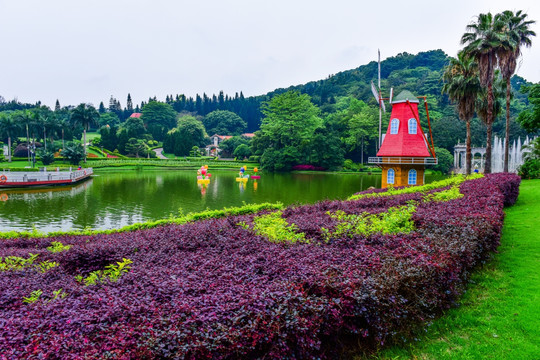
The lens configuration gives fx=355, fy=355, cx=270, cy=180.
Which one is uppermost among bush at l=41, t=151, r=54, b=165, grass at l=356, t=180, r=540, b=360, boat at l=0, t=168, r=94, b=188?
bush at l=41, t=151, r=54, b=165

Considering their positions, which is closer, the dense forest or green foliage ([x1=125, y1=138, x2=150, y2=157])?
the dense forest

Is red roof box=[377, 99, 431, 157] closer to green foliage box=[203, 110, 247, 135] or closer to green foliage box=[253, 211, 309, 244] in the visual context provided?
green foliage box=[253, 211, 309, 244]

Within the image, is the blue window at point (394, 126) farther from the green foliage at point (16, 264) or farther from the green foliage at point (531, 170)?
the green foliage at point (16, 264)

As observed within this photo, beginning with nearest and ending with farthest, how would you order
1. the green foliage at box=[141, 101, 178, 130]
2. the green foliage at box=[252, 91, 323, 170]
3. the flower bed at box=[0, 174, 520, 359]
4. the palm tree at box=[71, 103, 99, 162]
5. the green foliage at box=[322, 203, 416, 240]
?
the flower bed at box=[0, 174, 520, 359] < the green foliage at box=[322, 203, 416, 240] < the green foliage at box=[252, 91, 323, 170] < the palm tree at box=[71, 103, 99, 162] < the green foliage at box=[141, 101, 178, 130]

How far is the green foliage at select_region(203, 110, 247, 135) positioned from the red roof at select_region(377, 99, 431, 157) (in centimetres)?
7369

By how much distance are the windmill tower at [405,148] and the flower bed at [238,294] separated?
17.4 meters

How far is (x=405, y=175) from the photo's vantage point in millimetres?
22750

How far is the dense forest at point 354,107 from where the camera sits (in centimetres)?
5438

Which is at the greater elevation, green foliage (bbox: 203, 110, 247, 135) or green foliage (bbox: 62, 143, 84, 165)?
green foliage (bbox: 203, 110, 247, 135)

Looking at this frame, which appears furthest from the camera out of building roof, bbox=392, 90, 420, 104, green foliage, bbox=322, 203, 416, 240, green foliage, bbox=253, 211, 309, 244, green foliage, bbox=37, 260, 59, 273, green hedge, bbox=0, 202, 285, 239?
building roof, bbox=392, 90, 420, 104

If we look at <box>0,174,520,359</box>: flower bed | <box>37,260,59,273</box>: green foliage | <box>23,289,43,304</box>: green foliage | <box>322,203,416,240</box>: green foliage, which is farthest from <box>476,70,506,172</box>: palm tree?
<box>23,289,43,304</box>: green foliage

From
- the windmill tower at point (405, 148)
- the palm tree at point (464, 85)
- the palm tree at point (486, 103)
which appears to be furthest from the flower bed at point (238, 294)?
the palm tree at point (486, 103)

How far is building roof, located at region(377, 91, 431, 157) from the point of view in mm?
22469

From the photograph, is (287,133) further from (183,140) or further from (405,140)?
(405,140)
